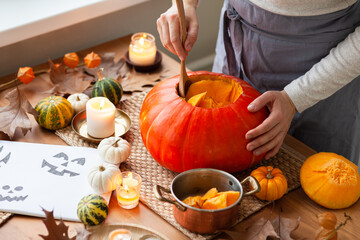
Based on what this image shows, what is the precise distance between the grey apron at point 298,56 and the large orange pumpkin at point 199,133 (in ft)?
0.87

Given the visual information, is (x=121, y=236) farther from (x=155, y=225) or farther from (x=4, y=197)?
(x=4, y=197)

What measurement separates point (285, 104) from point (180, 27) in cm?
35

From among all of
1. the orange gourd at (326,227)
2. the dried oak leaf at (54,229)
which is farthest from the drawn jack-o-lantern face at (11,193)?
the orange gourd at (326,227)

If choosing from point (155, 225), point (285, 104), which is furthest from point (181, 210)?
point (285, 104)

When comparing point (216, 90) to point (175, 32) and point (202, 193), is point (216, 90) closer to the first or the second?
point (175, 32)

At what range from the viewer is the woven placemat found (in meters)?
1.03

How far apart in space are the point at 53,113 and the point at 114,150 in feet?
0.79

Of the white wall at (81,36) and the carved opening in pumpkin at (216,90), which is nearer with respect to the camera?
the carved opening in pumpkin at (216,90)

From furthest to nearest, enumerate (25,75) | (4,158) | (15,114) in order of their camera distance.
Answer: (25,75) < (15,114) < (4,158)

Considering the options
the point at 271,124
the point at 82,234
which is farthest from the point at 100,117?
the point at 271,124

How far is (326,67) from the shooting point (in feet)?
3.72

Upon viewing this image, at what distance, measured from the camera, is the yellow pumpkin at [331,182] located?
3.33 feet

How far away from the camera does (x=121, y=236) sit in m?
0.92

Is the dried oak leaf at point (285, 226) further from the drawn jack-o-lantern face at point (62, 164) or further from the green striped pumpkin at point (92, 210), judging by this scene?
the drawn jack-o-lantern face at point (62, 164)
